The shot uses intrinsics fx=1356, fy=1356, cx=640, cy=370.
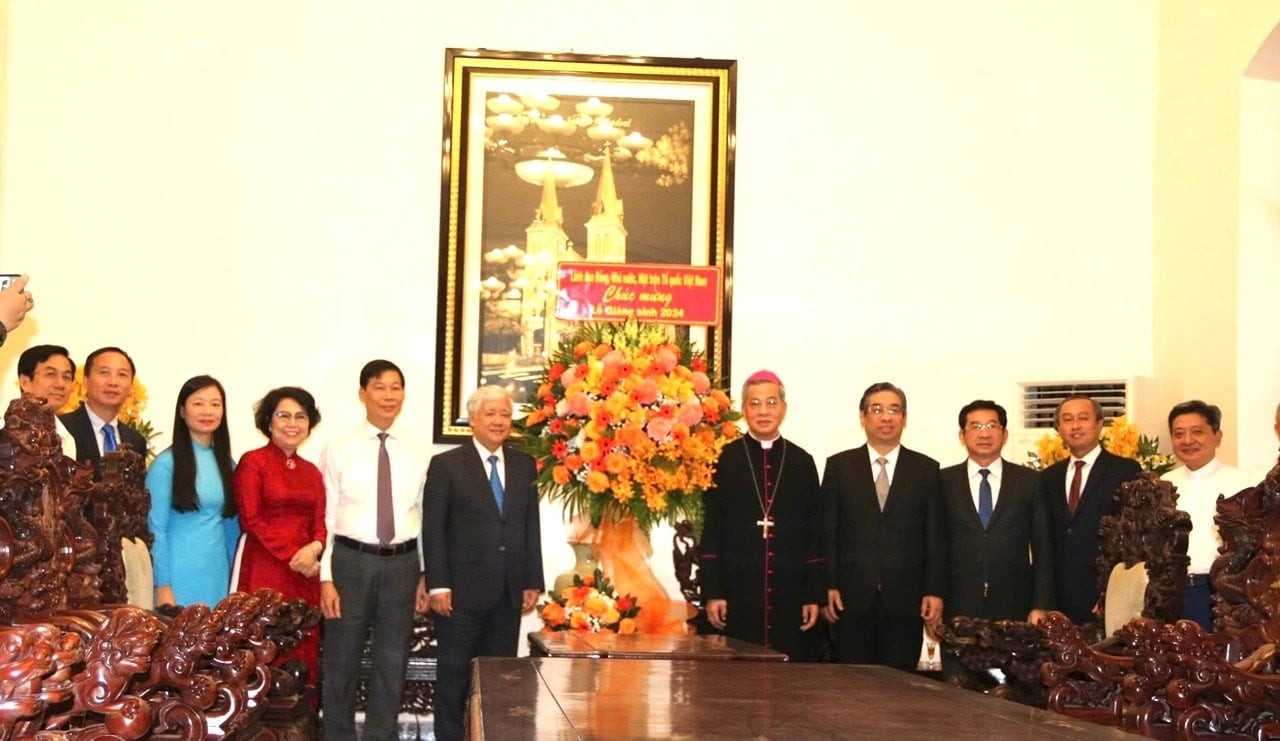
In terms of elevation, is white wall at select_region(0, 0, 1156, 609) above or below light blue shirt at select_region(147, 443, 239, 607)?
above

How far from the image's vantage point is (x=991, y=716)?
7.73 ft

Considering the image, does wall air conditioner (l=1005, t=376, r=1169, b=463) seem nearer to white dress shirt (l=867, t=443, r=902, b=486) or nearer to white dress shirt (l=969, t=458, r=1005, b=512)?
white dress shirt (l=969, t=458, r=1005, b=512)

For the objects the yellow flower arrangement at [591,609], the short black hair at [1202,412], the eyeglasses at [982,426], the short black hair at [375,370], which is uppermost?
the short black hair at [375,370]

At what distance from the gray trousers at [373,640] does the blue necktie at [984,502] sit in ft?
7.80

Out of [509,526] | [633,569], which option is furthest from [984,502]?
[509,526]

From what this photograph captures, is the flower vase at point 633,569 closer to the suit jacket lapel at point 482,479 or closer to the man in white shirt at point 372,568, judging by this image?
the suit jacket lapel at point 482,479

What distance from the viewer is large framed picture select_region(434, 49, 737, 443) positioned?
6645mm

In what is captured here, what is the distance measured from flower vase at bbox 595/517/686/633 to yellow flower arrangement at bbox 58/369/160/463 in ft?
6.61

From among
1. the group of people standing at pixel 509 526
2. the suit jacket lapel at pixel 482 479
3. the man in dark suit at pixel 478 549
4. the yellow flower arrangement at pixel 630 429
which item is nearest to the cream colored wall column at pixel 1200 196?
the group of people standing at pixel 509 526

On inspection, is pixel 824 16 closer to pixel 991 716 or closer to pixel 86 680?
pixel 991 716

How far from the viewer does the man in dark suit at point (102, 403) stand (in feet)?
17.1

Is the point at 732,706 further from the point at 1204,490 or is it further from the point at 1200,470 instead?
the point at 1200,470

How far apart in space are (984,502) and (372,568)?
253 centimetres

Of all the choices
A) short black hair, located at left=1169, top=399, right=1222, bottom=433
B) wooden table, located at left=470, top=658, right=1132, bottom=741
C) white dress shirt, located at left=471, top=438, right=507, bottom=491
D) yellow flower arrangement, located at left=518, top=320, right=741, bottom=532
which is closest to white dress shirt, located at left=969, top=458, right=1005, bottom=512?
short black hair, located at left=1169, top=399, right=1222, bottom=433
